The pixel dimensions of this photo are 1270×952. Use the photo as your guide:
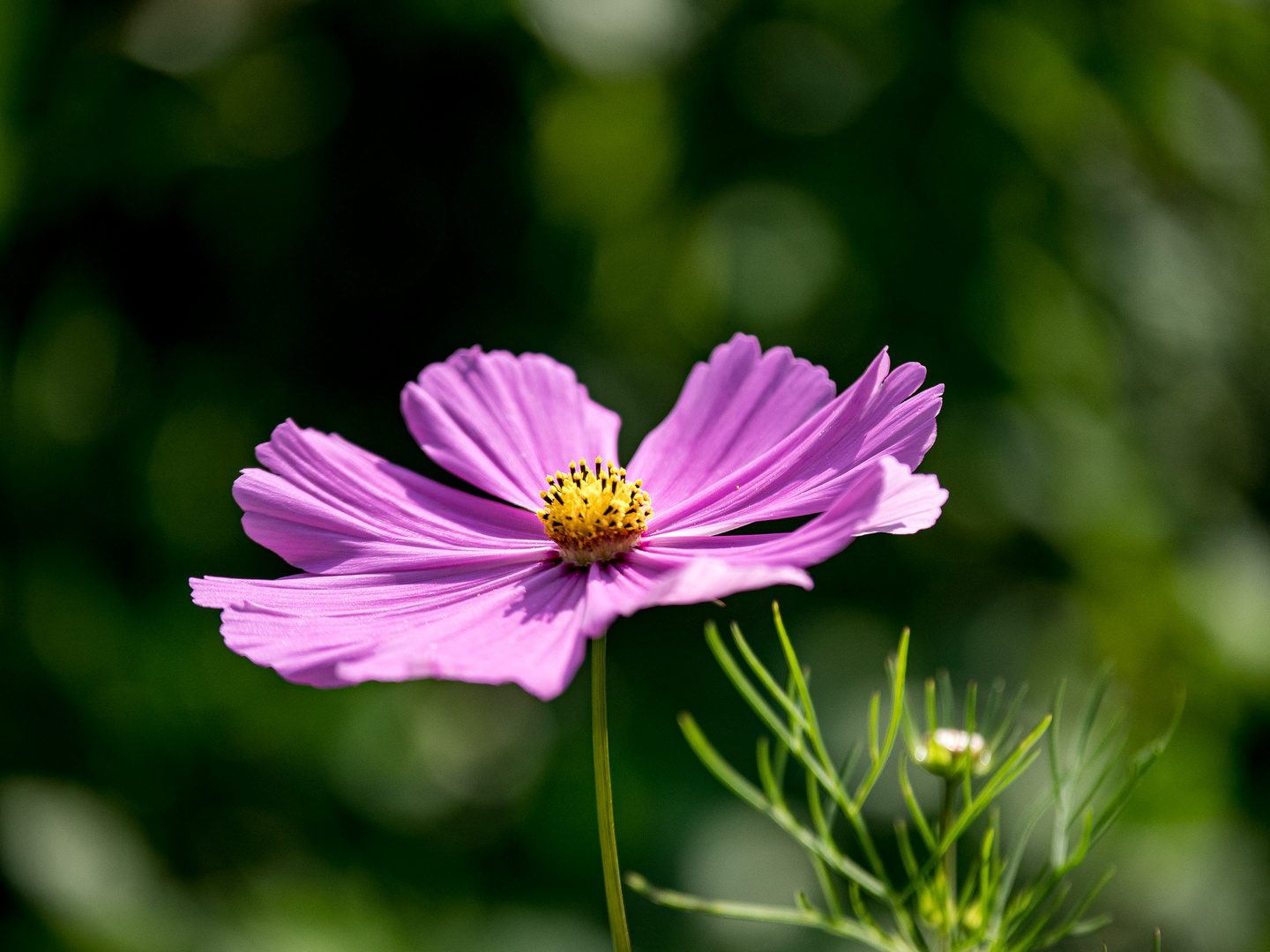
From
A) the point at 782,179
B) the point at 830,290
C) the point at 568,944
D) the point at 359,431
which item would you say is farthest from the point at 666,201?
the point at 568,944

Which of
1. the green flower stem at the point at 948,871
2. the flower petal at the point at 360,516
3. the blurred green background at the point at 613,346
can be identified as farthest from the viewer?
the blurred green background at the point at 613,346

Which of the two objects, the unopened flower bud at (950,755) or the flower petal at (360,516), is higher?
the flower petal at (360,516)

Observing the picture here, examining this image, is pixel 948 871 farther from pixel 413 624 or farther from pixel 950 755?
pixel 413 624

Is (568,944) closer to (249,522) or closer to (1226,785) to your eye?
(1226,785)

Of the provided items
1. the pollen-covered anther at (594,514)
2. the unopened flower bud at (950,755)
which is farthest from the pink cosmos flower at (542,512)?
the unopened flower bud at (950,755)

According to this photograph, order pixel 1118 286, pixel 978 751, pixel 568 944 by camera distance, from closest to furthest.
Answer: pixel 978 751, pixel 568 944, pixel 1118 286

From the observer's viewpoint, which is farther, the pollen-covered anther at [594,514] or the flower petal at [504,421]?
the flower petal at [504,421]

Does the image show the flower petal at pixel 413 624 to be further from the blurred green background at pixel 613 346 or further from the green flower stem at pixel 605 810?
the blurred green background at pixel 613 346

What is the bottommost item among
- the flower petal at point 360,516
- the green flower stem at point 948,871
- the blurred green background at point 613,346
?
the green flower stem at point 948,871
